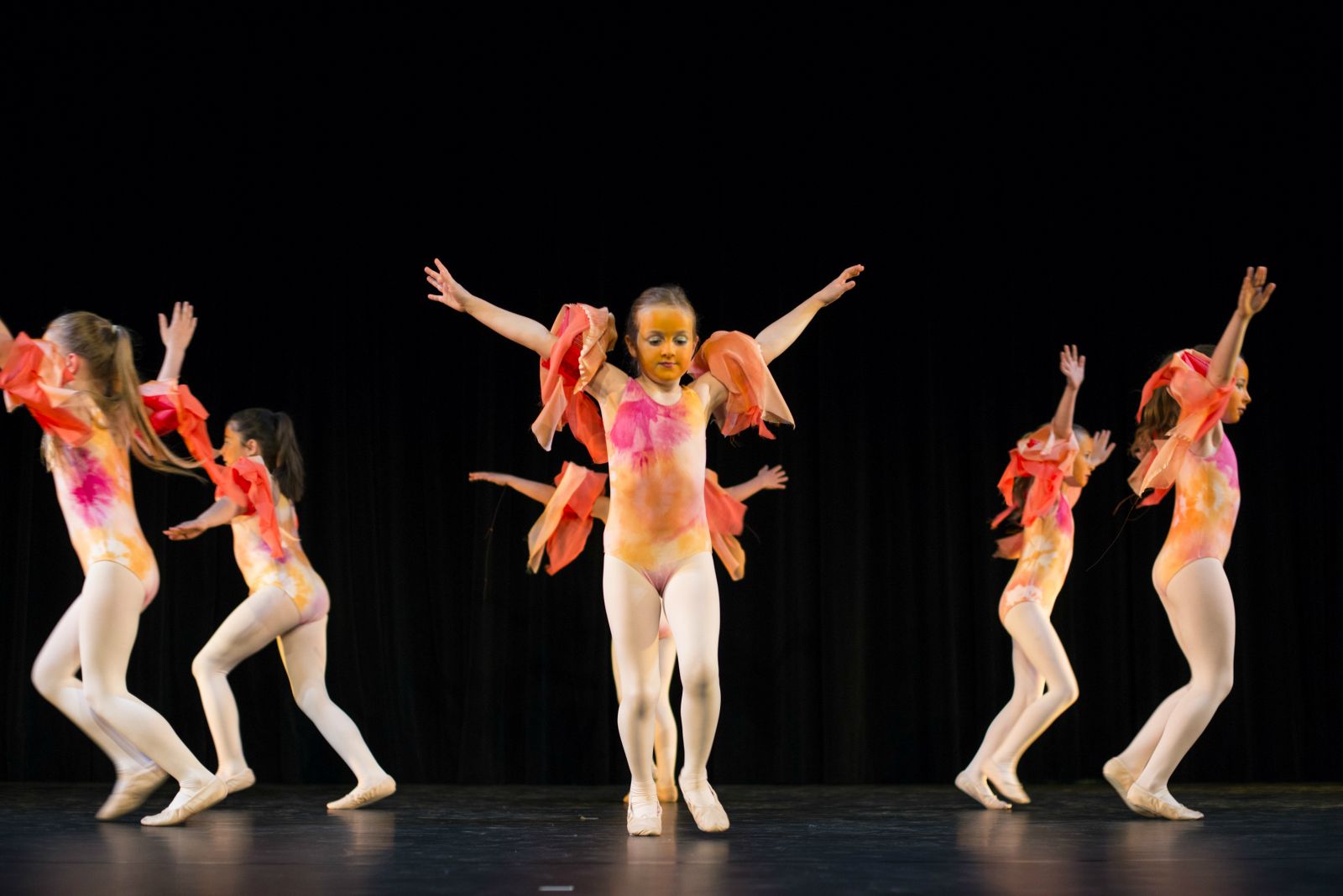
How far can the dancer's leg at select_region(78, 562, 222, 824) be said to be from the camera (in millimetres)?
4152

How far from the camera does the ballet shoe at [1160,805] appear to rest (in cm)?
442

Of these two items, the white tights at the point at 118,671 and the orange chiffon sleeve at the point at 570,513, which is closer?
the white tights at the point at 118,671

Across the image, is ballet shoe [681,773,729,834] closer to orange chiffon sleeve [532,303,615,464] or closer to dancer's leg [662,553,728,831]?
dancer's leg [662,553,728,831]

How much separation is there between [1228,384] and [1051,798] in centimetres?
189

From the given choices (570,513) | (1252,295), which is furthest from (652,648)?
(1252,295)

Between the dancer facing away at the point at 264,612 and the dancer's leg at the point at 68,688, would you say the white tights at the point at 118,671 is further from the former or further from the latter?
the dancer facing away at the point at 264,612

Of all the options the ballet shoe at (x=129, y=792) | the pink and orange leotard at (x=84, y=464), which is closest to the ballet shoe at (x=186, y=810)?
the ballet shoe at (x=129, y=792)

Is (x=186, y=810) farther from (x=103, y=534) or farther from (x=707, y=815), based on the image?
(x=707, y=815)

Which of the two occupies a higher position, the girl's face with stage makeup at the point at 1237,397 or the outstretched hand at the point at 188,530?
the girl's face with stage makeup at the point at 1237,397

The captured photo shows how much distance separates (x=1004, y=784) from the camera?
16.8ft

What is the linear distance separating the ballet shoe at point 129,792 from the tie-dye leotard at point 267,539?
86 cm

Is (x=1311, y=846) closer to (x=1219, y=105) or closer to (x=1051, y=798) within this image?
(x=1051, y=798)

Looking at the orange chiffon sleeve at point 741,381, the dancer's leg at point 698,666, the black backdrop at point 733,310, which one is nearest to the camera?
the dancer's leg at point 698,666

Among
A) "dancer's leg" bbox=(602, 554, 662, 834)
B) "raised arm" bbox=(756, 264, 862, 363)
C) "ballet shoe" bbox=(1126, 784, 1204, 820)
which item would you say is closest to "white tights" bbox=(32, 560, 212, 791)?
"dancer's leg" bbox=(602, 554, 662, 834)
